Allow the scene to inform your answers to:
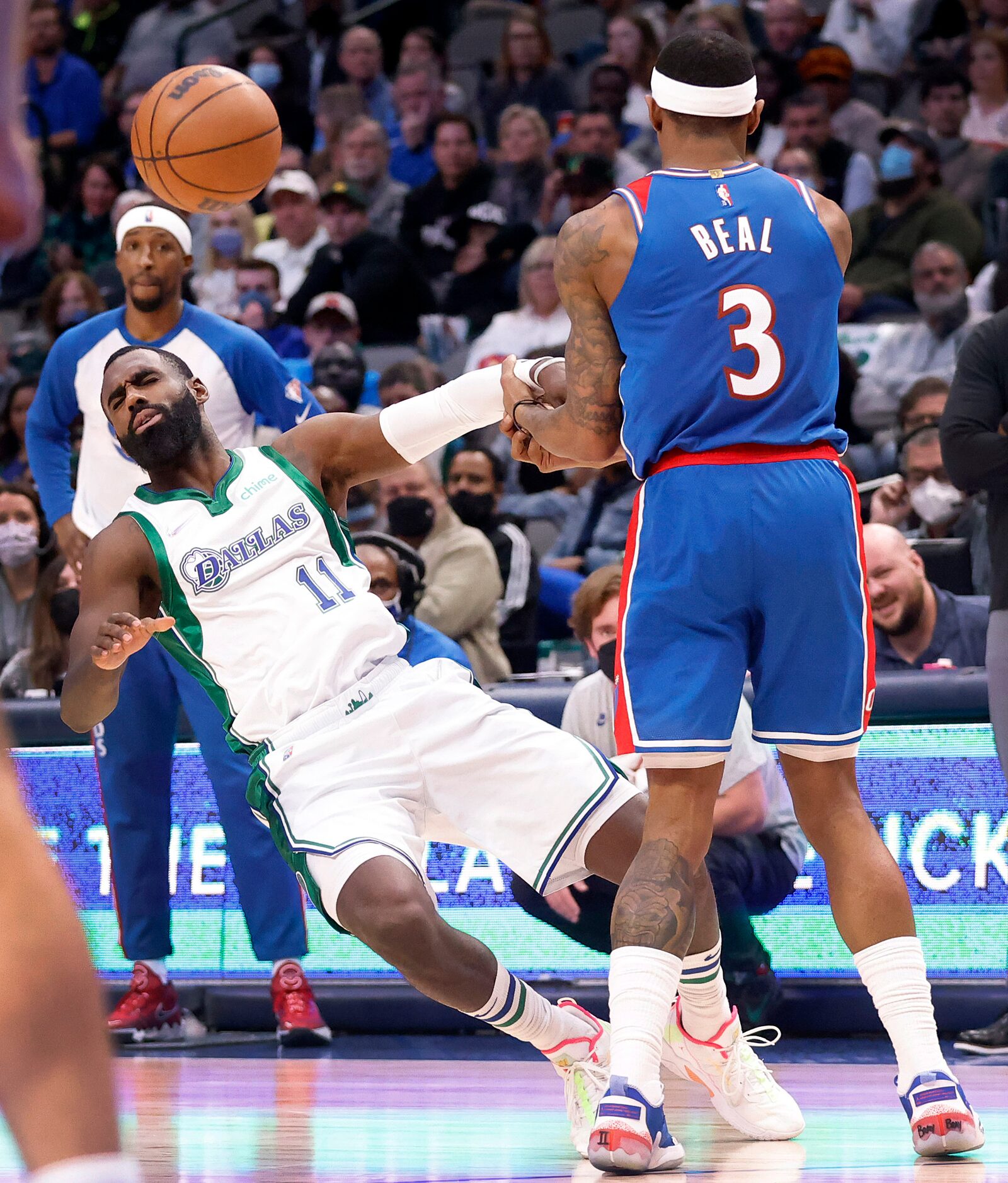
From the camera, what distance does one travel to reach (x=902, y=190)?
9.67 metres

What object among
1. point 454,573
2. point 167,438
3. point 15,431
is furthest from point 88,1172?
point 15,431

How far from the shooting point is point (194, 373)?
5.77 meters

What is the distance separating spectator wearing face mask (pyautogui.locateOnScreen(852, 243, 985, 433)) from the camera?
8.74m

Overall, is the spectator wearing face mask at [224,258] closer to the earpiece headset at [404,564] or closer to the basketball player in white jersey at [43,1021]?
the earpiece headset at [404,564]

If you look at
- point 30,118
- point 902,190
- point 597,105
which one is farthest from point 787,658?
point 30,118

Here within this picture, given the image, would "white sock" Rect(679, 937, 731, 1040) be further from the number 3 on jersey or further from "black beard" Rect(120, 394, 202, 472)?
"black beard" Rect(120, 394, 202, 472)

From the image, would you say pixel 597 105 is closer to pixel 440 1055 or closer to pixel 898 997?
pixel 440 1055

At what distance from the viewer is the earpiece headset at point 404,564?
6.22m

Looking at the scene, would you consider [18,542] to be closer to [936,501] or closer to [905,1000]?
[936,501]

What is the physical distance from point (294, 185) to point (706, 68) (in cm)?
829

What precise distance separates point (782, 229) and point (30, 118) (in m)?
11.6

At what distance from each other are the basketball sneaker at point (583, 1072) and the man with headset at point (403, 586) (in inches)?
86.9

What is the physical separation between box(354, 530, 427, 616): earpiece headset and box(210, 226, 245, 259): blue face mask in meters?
5.76

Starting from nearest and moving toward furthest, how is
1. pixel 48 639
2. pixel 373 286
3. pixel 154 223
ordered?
pixel 154 223 < pixel 48 639 < pixel 373 286
